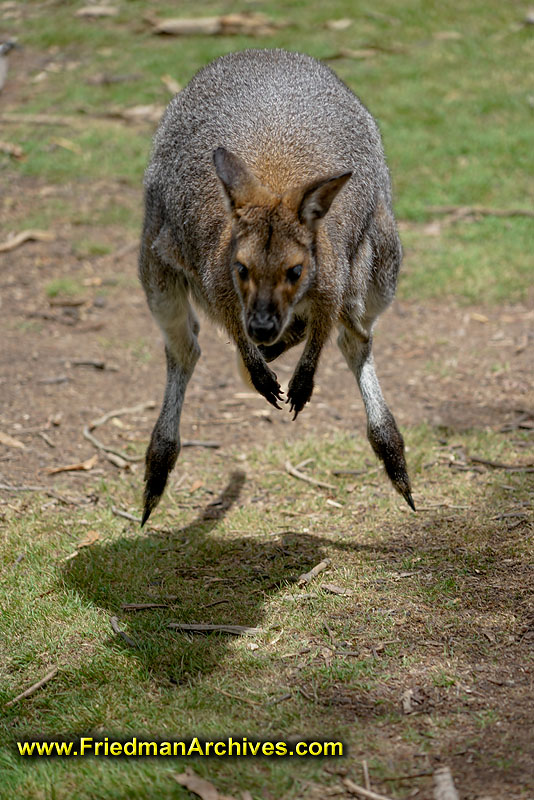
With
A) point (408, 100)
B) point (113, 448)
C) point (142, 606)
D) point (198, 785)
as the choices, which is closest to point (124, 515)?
point (113, 448)

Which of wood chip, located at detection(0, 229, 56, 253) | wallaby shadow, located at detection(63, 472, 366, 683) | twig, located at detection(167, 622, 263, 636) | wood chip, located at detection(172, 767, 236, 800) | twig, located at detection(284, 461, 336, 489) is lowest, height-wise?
twig, located at detection(284, 461, 336, 489)

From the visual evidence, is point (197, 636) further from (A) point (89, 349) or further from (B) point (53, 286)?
(B) point (53, 286)

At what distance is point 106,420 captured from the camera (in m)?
6.25

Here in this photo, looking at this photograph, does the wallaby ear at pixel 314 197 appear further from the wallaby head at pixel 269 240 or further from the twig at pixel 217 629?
the twig at pixel 217 629

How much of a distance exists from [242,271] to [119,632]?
5.41 feet

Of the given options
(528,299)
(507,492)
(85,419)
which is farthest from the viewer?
(528,299)

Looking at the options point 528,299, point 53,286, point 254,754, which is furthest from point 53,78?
point 254,754

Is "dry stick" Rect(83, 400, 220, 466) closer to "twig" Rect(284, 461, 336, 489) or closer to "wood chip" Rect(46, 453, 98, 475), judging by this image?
"wood chip" Rect(46, 453, 98, 475)

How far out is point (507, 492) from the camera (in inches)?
200

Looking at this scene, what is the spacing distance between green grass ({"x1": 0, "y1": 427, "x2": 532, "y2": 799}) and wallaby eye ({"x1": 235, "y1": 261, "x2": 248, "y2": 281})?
1482mm

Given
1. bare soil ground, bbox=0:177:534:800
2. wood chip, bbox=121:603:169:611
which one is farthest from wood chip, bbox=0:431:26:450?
wood chip, bbox=121:603:169:611

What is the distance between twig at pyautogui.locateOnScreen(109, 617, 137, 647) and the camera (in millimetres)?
3994

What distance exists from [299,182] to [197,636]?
74.6 inches

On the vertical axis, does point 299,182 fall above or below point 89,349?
above
